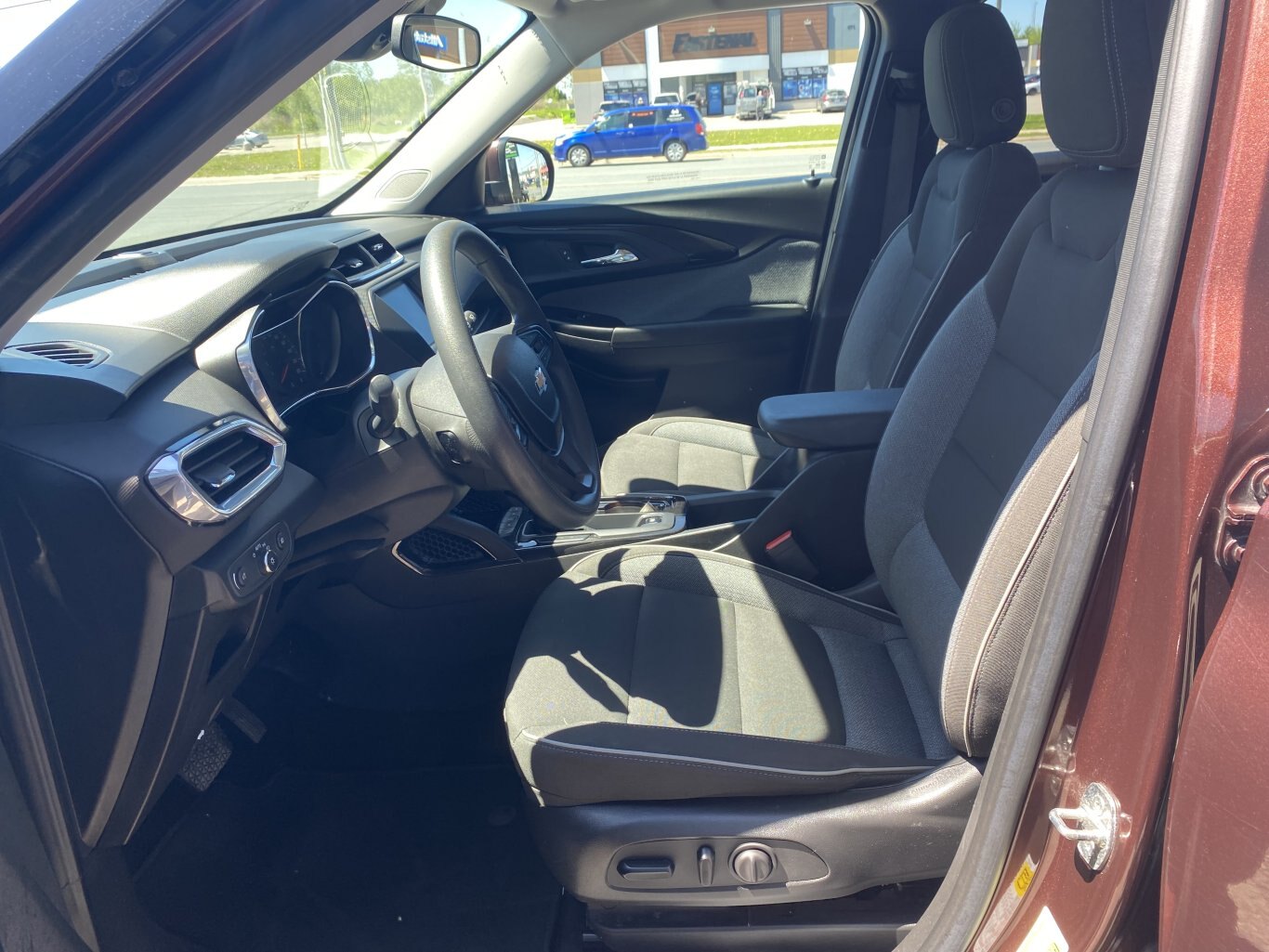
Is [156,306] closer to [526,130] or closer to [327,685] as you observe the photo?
[327,685]

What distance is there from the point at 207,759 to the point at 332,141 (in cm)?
151

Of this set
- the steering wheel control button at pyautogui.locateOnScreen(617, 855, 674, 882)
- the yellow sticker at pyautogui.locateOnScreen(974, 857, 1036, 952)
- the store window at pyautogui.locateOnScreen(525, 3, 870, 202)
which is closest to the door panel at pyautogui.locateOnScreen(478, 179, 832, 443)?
the store window at pyautogui.locateOnScreen(525, 3, 870, 202)

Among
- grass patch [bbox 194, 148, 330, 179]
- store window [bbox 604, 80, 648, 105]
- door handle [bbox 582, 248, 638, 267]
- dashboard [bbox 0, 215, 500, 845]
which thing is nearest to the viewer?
dashboard [bbox 0, 215, 500, 845]

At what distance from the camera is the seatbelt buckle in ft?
6.41

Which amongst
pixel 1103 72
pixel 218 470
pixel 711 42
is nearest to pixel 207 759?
pixel 218 470

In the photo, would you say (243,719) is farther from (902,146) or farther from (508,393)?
(902,146)

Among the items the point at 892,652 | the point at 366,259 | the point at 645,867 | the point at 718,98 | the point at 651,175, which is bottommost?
the point at 645,867

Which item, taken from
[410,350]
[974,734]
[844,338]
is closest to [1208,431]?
[974,734]

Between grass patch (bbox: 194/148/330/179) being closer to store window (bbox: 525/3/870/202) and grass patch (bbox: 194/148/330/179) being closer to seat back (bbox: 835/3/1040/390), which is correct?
store window (bbox: 525/3/870/202)

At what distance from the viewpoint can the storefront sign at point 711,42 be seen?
2781mm

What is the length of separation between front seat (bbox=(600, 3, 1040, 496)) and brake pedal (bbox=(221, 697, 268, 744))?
902 mm

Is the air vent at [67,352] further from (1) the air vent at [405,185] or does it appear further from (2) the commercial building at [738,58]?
(2) the commercial building at [738,58]

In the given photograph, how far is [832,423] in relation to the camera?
74.0 inches

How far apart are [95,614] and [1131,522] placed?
39.6 inches
